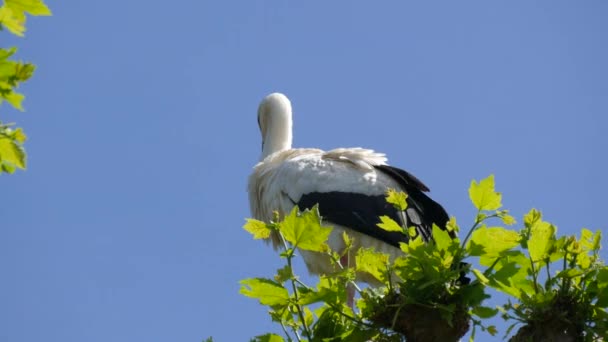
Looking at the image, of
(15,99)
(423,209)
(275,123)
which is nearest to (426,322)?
(15,99)

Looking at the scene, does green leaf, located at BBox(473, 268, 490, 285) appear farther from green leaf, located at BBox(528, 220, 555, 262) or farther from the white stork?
the white stork

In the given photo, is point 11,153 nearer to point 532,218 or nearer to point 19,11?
point 19,11

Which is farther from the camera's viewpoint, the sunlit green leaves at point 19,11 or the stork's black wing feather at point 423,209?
the stork's black wing feather at point 423,209

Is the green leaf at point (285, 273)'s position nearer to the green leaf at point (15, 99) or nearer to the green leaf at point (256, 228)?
the green leaf at point (256, 228)

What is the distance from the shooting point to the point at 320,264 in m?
9.52

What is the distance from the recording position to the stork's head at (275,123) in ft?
37.5

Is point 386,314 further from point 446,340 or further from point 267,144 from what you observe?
point 267,144

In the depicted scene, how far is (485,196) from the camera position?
367 cm

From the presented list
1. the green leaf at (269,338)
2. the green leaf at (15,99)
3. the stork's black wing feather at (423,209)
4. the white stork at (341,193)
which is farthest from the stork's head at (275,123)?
the green leaf at (15,99)

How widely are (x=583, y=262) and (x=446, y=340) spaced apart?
1.55 feet

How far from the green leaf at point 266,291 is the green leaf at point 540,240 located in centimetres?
74

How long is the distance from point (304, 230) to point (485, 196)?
541 millimetres

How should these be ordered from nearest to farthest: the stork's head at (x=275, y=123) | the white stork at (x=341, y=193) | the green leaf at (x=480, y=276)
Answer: the green leaf at (x=480, y=276) < the white stork at (x=341, y=193) < the stork's head at (x=275, y=123)

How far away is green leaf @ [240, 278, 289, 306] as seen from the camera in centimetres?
369
